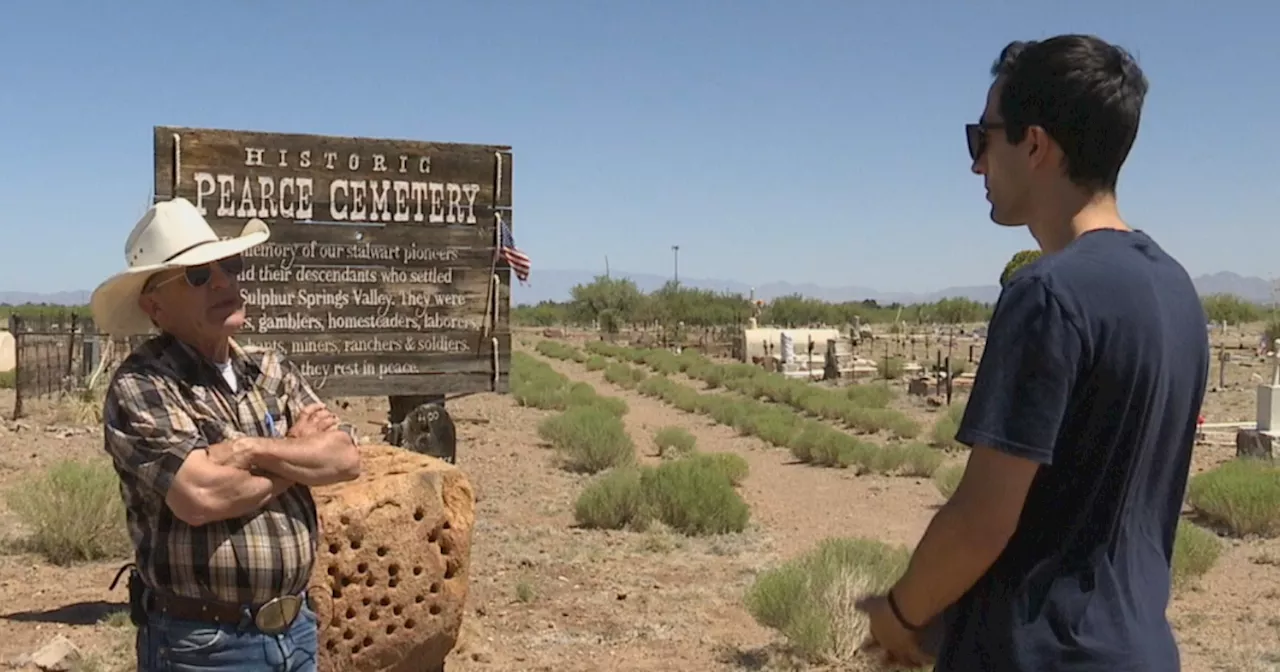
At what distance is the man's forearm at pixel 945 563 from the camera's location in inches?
73.1

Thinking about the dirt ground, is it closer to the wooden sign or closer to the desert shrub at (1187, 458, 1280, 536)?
the desert shrub at (1187, 458, 1280, 536)

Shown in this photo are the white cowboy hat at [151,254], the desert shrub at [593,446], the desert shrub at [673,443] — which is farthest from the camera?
the desert shrub at [673,443]

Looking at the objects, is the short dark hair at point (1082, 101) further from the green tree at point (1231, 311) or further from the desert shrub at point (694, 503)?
the green tree at point (1231, 311)

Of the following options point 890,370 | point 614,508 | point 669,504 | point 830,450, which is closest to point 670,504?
point 669,504

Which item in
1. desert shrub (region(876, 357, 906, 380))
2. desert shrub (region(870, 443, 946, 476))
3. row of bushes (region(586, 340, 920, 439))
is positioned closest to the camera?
desert shrub (region(870, 443, 946, 476))

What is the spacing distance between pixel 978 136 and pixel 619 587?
614cm

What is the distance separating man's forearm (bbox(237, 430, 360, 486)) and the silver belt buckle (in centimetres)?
29

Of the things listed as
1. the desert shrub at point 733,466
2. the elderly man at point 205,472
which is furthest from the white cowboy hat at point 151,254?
the desert shrub at point 733,466

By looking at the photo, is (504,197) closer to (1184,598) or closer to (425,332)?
(425,332)

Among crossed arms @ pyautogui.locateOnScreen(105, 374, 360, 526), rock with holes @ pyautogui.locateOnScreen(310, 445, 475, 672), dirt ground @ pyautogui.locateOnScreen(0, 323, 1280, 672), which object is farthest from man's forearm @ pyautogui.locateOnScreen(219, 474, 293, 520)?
dirt ground @ pyautogui.locateOnScreen(0, 323, 1280, 672)

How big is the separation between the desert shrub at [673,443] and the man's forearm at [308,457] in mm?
13686

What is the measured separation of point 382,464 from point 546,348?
4998 centimetres

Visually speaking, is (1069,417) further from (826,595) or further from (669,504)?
(669,504)

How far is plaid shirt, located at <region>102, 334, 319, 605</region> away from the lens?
2809 mm
